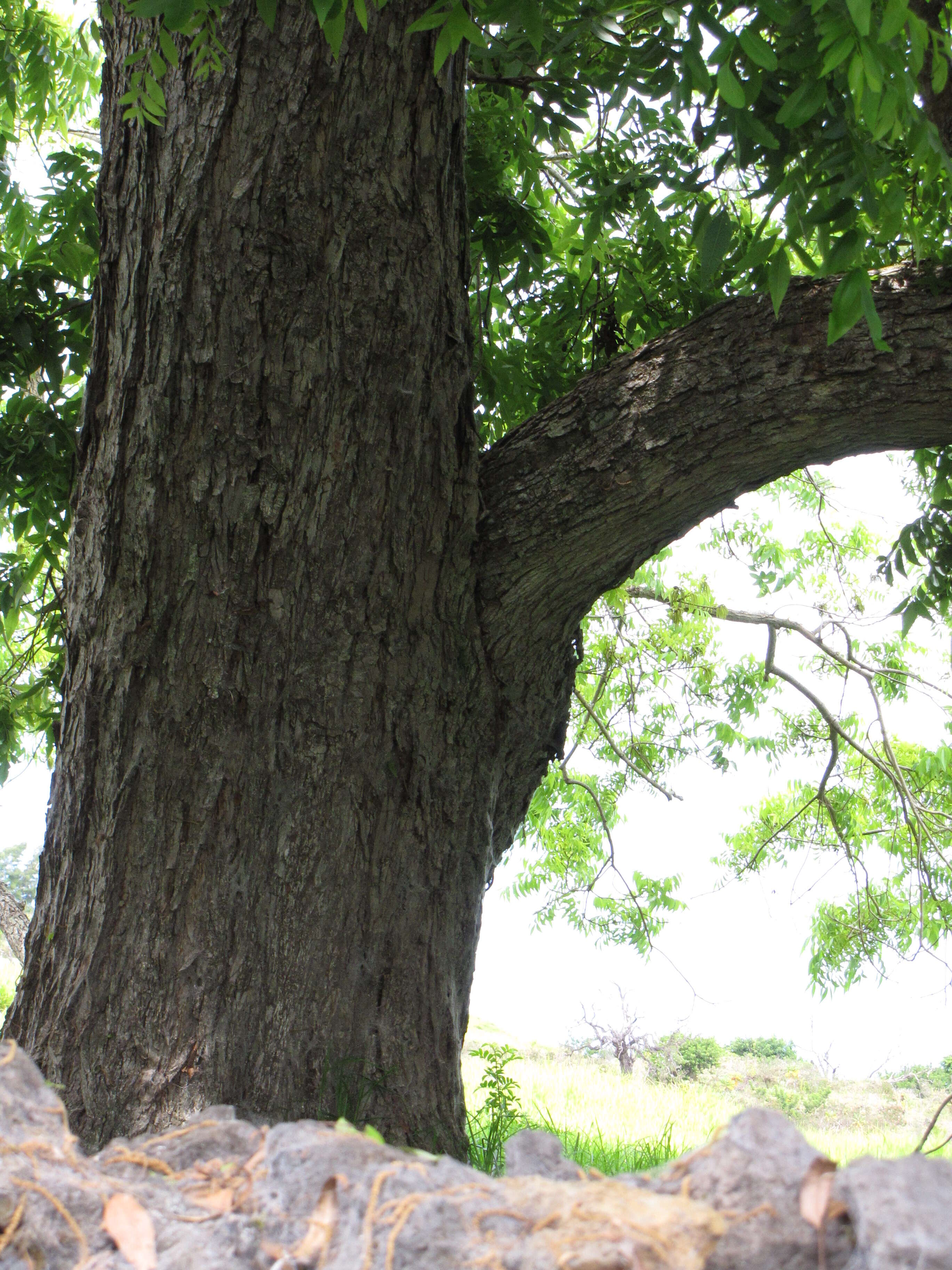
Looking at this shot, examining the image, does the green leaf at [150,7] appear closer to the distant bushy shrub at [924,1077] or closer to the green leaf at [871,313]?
the green leaf at [871,313]

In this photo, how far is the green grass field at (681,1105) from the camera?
419cm

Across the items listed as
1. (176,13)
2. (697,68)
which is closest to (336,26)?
(176,13)

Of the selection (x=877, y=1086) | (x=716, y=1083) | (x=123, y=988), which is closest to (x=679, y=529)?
(x=123, y=988)

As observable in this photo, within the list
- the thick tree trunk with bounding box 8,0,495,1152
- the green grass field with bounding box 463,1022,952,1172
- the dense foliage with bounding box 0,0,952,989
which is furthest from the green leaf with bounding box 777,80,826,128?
the green grass field with bounding box 463,1022,952,1172

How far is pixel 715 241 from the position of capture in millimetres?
2078

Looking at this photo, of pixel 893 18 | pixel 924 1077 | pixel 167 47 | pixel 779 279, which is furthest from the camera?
pixel 924 1077

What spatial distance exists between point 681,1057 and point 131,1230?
988 cm

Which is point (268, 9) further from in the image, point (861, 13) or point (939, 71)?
point (939, 71)

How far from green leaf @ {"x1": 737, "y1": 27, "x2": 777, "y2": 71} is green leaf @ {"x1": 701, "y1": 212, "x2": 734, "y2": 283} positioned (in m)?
0.44

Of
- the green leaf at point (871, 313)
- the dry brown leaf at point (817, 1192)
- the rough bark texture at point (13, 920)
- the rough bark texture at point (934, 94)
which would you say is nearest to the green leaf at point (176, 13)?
the green leaf at point (871, 313)

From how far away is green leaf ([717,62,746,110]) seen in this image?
160 centimetres

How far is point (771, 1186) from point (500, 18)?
6.19ft

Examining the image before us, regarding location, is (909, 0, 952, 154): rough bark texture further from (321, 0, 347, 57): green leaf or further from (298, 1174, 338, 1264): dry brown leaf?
(298, 1174, 338, 1264): dry brown leaf

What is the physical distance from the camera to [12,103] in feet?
12.3
